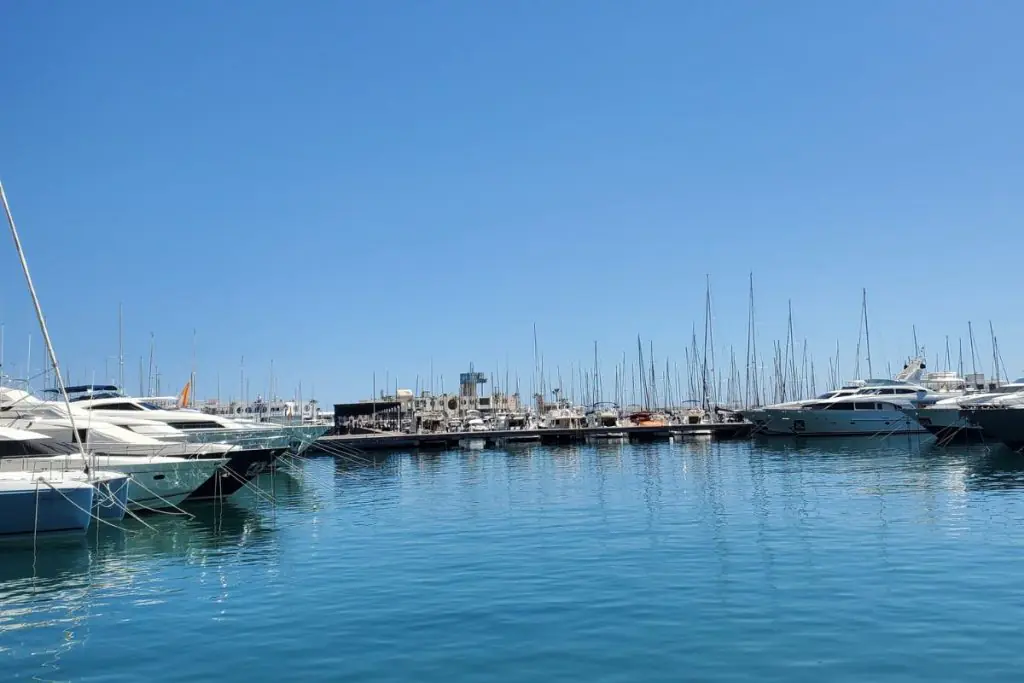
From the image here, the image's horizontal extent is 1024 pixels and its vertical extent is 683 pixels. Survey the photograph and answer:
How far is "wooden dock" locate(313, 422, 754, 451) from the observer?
83.1 meters

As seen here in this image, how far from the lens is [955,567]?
66.4ft

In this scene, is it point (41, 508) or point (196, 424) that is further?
point (196, 424)

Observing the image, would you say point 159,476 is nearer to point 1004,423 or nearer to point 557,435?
point 1004,423

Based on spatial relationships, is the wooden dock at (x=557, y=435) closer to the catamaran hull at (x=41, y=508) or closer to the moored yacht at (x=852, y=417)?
the moored yacht at (x=852, y=417)

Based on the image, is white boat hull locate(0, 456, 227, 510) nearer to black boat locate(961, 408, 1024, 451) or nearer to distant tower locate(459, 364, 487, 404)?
black boat locate(961, 408, 1024, 451)

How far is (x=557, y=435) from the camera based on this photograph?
88000mm

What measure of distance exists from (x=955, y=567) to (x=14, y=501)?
83.9 feet

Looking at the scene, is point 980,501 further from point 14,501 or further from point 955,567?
point 14,501

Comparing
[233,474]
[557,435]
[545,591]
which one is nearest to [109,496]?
[233,474]

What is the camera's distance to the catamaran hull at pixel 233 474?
1470 inches

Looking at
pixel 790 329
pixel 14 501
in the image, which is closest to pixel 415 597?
pixel 14 501

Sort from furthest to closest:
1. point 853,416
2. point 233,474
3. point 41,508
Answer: point 853,416 → point 233,474 → point 41,508

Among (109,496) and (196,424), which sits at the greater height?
(196,424)

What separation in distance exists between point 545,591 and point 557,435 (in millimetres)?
69543
